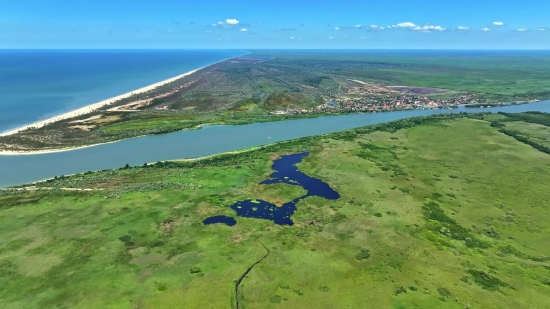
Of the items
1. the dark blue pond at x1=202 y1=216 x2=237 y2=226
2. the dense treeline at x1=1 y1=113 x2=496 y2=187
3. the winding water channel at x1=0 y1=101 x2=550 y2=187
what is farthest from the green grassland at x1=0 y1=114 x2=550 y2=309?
the winding water channel at x1=0 y1=101 x2=550 y2=187

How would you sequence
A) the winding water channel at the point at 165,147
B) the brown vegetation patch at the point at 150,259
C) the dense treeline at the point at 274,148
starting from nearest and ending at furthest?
the brown vegetation patch at the point at 150,259 → the winding water channel at the point at 165,147 → the dense treeline at the point at 274,148

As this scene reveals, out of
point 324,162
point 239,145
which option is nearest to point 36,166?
point 239,145

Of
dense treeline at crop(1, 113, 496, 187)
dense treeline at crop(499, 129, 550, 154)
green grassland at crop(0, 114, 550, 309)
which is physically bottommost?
green grassland at crop(0, 114, 550, 309)

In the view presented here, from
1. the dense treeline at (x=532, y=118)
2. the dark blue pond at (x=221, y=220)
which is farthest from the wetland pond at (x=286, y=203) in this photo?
the dense treeline at (x=532, y=118)

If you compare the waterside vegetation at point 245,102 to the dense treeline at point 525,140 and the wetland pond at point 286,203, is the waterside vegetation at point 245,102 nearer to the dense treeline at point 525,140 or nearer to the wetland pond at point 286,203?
the wetland pond at point 286,203

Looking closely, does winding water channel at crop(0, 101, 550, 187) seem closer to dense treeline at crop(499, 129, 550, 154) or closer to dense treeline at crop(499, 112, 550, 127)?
dense treeline at crop(499, 112, 550, 127)
